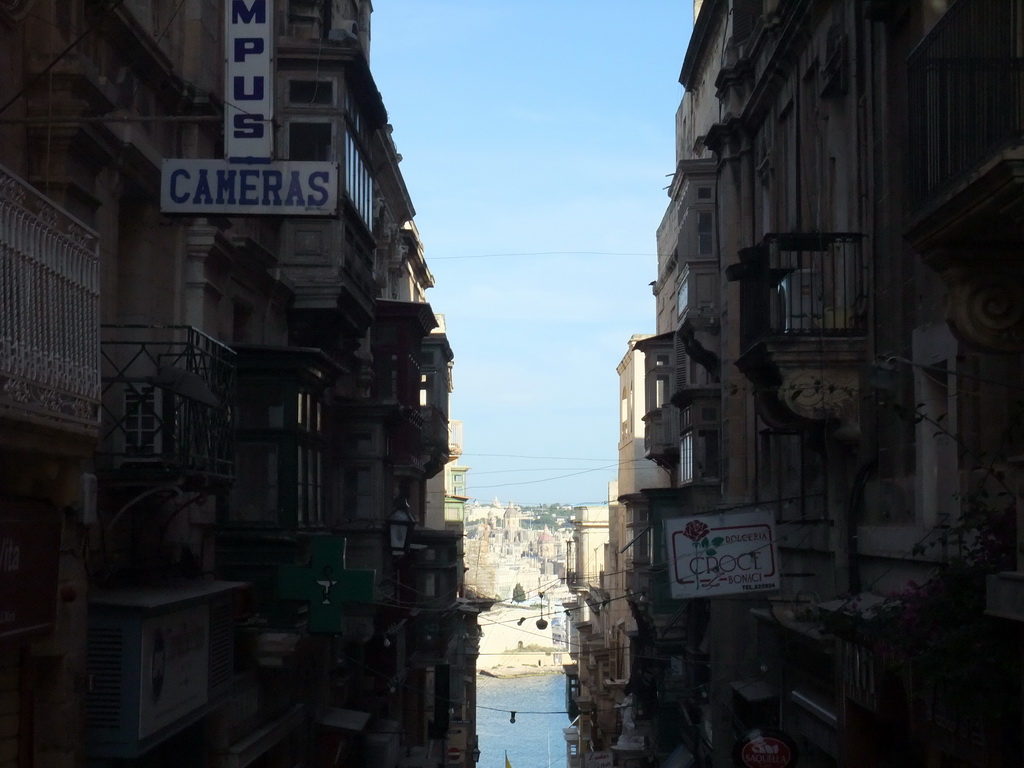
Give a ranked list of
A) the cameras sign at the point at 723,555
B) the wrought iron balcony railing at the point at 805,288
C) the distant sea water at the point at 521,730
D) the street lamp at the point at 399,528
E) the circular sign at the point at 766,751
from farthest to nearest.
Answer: the distant sea water at the point at 521,730 → the street lamp at the point at 399,528 → the circular sign at the point at 766,751 → the cameras sign at the point at 723,555 → the wrought iron balcony railing at the point at 805,288

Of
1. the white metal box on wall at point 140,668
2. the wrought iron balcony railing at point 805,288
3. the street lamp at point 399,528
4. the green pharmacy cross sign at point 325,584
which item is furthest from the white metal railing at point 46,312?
the street lamp at point 399,528

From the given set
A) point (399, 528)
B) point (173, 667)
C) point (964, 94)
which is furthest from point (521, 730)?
point (964, 94)

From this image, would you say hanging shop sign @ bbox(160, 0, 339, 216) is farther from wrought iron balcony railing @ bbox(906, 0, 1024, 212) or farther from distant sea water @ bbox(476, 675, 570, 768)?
distant sea water @ bbox(476, 675, 570, 768)

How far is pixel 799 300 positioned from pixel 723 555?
312 cm

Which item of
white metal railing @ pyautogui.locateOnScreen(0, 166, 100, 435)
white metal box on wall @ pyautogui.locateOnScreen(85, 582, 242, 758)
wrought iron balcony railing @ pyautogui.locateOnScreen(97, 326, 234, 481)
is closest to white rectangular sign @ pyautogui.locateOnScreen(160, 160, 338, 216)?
wrought iron balcony railing @ pyautogui.locateOnScreen(97, 326, 234, 481)

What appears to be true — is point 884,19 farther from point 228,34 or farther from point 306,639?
point 306,639

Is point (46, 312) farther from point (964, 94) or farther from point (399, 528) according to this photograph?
point (399, 528)

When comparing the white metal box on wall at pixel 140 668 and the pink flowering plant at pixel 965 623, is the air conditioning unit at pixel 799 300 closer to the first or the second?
the pink flowering plant at pixel 965 623

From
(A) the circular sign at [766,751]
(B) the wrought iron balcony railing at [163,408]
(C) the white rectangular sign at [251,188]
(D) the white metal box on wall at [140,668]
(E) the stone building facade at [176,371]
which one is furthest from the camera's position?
(A) the circular sign at [766,751]

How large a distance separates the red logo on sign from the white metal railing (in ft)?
32.5

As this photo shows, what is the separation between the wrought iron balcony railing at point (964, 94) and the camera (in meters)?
7.79

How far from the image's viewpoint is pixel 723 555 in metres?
17.0

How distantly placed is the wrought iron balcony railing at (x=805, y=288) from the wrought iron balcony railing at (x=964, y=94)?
5.68 meters

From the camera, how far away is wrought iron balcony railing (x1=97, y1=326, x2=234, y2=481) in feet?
41.6
